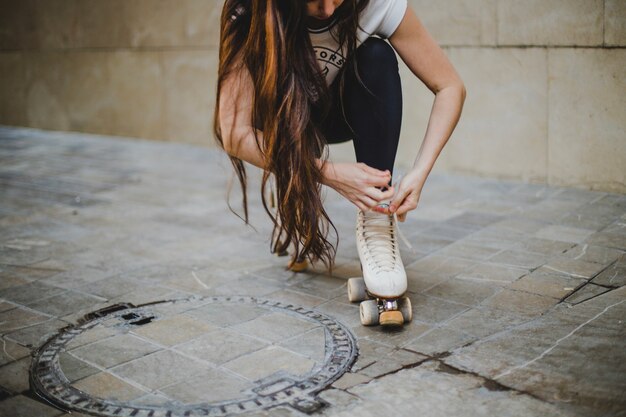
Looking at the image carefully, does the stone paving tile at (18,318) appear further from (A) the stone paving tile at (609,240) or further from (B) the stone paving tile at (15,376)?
(A) the stone paving tile at (609,240)

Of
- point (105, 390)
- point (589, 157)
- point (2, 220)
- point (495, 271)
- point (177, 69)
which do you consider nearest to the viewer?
point (105, 390)

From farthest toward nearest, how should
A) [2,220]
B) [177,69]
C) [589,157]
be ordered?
[177,69] → [589,157] → [2,220]

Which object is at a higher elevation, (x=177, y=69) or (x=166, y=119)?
(x=177, y=69)

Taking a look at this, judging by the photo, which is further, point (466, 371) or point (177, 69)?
point (177, 69)

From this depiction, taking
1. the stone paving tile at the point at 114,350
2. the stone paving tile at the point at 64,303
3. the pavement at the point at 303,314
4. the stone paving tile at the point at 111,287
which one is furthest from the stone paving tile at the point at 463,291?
the stone paving tile at the point at 64,303

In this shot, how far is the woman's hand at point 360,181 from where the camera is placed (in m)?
2.21

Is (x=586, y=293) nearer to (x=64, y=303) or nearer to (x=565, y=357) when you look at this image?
(x=565, y=357)

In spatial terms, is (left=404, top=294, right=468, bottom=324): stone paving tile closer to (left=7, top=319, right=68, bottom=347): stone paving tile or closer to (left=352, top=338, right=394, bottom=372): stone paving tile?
(left=352, top=338, right=394, bottom=372): stone paving tile

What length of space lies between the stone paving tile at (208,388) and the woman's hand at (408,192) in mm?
753

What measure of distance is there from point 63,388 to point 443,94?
155 cm

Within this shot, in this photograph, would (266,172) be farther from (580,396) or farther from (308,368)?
(580,396)

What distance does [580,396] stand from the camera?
1.81 meters

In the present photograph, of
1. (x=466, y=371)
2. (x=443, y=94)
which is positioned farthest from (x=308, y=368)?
(x=443, y=94)

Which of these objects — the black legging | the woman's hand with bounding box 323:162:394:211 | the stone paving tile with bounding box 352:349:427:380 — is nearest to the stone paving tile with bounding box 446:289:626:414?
the stone paving tile with bounding box 352:349:427:380
